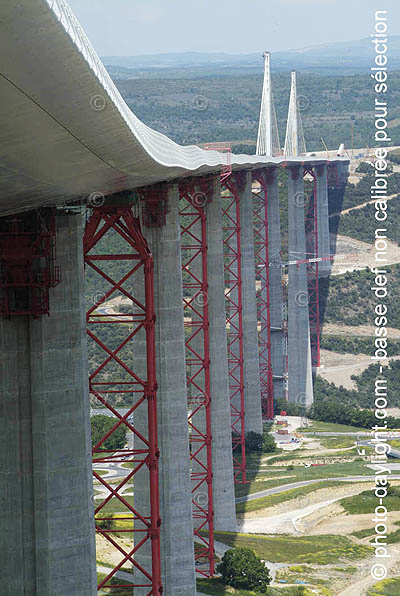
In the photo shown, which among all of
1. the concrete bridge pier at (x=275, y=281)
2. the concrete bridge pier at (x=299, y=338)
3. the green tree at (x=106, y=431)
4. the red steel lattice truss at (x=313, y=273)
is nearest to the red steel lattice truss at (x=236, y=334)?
the green tree at (x=106, y=431)

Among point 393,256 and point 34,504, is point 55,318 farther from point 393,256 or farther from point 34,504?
point 393,256

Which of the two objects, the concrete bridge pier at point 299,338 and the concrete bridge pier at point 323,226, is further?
the concrete bridge pier at point 323,226

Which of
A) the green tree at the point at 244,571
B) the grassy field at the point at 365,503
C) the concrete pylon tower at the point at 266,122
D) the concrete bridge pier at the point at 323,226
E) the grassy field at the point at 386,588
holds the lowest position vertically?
the grassy field at the point at 386,588

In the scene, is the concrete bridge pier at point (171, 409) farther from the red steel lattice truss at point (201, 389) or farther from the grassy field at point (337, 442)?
the grassy field at point (337, 442)

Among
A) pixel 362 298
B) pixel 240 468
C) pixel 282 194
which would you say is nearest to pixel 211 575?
pixel 240 468

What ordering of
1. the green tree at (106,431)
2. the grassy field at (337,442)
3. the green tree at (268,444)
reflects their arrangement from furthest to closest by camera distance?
the grassy field at (337,442) → the green tree at (268,444) → the green tree at (106,431)

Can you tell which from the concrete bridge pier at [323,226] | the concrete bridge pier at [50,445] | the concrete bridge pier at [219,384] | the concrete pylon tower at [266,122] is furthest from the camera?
the concrete bridge pier at [323,226]

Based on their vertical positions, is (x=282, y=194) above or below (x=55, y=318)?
above

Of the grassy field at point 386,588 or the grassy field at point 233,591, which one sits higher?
the grassy field at point 233,591
